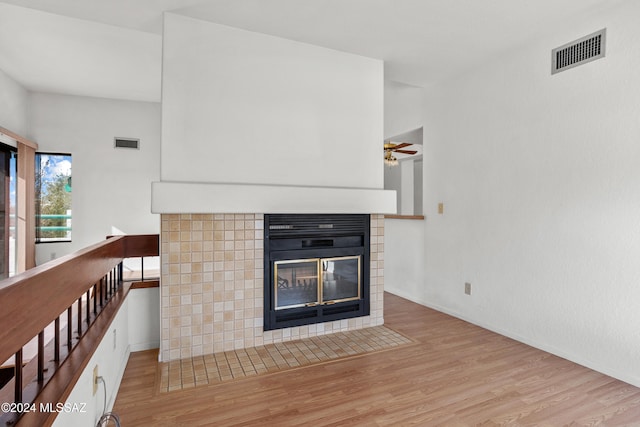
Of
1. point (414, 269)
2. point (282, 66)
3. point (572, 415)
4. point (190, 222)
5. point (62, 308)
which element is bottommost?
point (572, 415)

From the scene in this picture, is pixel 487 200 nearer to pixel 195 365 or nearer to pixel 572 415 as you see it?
pixel 572 415

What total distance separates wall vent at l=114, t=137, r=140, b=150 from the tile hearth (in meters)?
3.68

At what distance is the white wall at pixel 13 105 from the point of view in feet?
13.3

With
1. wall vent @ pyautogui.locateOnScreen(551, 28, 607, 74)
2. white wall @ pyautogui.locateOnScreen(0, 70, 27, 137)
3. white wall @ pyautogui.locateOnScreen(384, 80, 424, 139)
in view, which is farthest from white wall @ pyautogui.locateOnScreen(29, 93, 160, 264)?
wall vent @ pyautogui.locateOnScreen(551, 28, 607, 74)

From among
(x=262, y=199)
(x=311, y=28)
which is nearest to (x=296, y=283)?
(x=262, y=199)

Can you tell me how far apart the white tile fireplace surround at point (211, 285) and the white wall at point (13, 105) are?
3169 millimetres

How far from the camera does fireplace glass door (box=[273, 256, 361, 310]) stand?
3023 millimetres

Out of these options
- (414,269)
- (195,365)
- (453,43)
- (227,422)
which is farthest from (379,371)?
(453,43)

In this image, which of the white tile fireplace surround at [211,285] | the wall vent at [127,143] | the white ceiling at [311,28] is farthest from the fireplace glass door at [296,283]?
the wall vent at [127,143]

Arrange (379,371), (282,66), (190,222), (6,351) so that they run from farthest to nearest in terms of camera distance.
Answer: (282,66) → (190,222) → (379,371) → (6,351)

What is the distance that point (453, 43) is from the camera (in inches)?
120

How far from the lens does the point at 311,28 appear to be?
2.82m

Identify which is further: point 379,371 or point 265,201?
point 265,201

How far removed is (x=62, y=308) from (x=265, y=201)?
1653 millimetres
